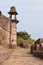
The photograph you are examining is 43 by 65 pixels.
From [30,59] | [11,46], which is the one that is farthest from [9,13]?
[30,59]

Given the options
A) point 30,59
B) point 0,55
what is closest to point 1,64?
point 0,55

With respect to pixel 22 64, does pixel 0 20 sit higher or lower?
higher

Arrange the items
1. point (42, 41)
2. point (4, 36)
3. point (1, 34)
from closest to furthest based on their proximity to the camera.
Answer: point (42, 41)
point (1, 34)
point (4, 36)

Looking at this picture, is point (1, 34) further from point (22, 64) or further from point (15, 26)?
point (22, 64)

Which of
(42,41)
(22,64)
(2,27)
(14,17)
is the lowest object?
(22,64)

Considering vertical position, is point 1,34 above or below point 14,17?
below

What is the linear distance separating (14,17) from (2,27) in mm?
5717

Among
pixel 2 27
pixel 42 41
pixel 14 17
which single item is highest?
pixel 14 17

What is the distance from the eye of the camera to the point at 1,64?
12.2 meters

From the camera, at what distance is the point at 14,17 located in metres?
27.0

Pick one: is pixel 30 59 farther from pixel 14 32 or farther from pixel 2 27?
pixel 14 32

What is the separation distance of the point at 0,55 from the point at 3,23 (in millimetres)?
10375

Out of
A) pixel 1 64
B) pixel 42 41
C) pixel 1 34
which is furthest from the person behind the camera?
pixel 1 34

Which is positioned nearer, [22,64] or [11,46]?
[22,64]
